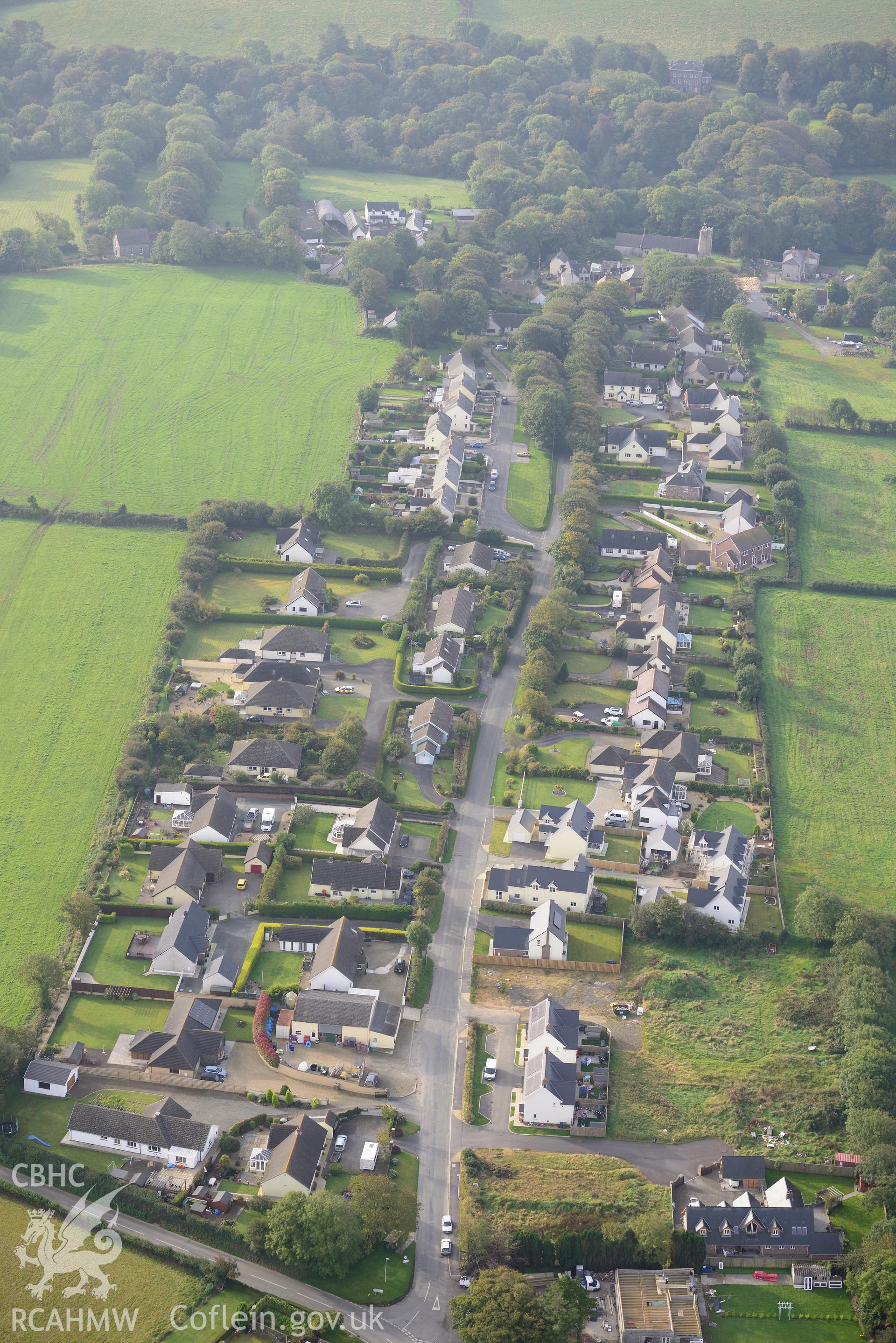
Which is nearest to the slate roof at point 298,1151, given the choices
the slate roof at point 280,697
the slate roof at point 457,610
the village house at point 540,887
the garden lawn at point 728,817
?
the village house at point 540,887

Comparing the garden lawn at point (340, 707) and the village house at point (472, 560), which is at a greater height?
the village house at point (472, 560)

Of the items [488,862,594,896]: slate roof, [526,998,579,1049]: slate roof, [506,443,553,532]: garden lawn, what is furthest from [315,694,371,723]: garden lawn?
[506,443,553,532]: garden lawn

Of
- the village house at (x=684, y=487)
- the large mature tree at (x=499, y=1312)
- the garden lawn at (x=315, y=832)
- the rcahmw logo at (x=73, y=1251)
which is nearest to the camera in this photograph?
the large mature tree at (x=499, y=1312)

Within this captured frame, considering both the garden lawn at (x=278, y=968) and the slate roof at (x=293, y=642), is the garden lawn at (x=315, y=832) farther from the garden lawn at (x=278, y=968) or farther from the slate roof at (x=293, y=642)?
Answer: the slate roof at (x=293, y=642)

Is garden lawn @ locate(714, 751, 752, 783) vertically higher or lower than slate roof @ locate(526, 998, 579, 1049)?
lower

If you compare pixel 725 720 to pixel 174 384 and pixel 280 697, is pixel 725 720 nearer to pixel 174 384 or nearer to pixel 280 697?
pixel 280 697

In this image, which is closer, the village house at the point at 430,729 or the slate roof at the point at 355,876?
the slate roof at the point at 355,876

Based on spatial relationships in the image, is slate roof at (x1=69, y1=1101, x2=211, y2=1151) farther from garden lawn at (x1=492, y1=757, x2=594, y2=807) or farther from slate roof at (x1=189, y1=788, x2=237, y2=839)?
garden lawn at (x1=492, y1=757, x2=594, y2=807)
